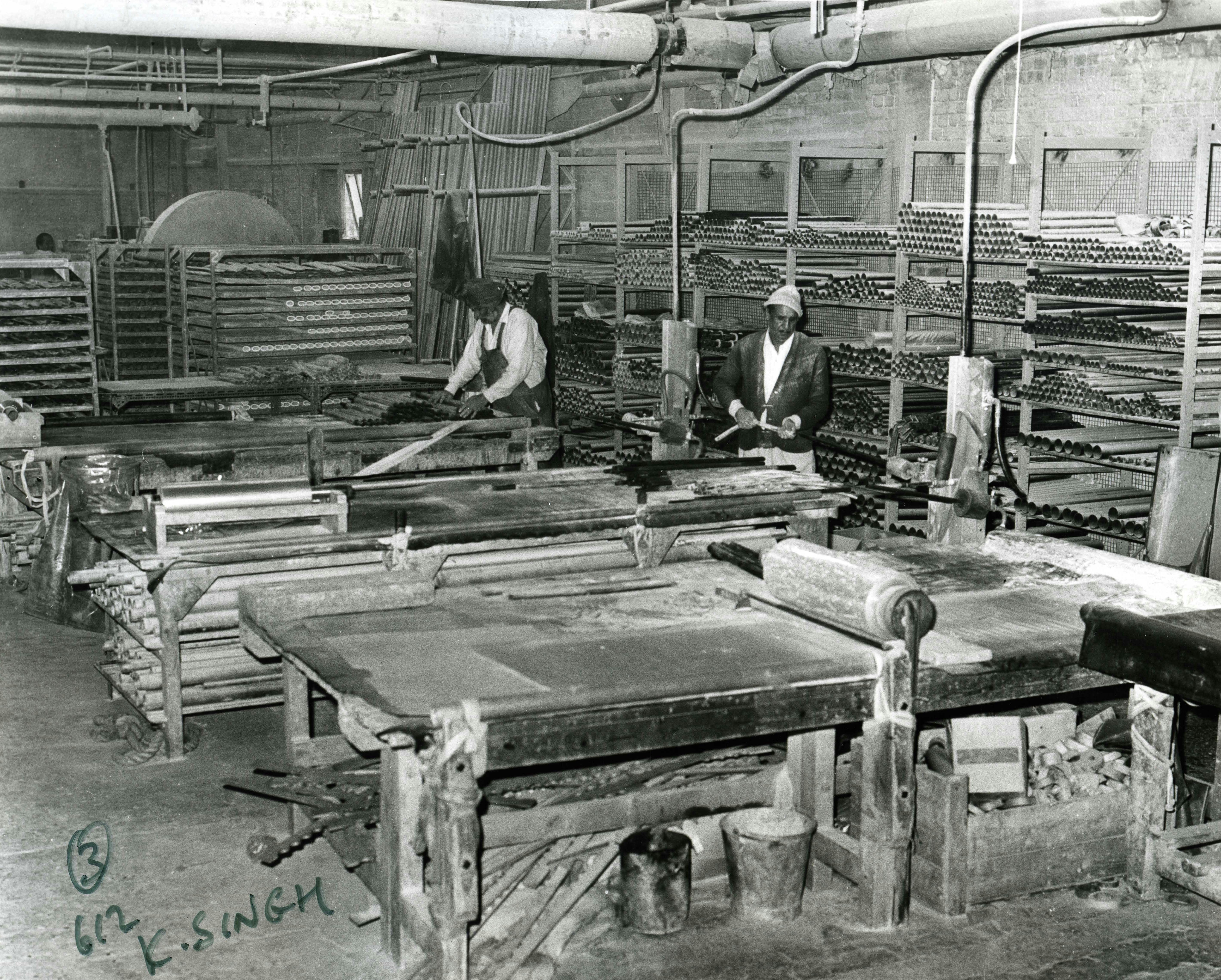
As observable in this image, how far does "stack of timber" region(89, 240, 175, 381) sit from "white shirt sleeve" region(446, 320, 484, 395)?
4672 millimetres

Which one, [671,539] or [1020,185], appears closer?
[671,539]

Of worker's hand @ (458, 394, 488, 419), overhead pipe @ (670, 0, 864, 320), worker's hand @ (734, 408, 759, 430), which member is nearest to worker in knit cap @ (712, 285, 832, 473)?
worker's hand @ (734, 408, 759, 430)

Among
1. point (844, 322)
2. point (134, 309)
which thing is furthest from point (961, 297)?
point (134, 309)

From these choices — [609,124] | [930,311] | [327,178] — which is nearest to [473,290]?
[609,124]

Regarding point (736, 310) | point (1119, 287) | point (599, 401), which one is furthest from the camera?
point (736, 310)

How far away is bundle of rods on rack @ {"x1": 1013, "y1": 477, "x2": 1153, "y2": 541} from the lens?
7.66 meters

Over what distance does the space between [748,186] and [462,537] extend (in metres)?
6.80

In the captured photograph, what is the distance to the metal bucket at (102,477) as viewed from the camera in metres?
7.21

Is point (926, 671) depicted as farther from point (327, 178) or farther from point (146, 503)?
point (327, 178)

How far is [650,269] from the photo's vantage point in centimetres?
1060

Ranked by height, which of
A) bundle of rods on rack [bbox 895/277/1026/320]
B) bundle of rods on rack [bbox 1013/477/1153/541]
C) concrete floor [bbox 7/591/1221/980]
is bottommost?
concrete floor [bbox 7/591/1221/980]

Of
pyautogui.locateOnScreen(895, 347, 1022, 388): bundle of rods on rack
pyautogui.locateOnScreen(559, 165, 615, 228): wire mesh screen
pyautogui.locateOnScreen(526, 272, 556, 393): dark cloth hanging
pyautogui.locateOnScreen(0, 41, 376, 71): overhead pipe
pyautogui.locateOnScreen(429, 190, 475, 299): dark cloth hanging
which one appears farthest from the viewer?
pyautogui.locateOnScreen(0, 41, 376, 71): overhead pipe

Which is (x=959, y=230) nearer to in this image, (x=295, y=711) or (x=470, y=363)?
(x=470, y=363)

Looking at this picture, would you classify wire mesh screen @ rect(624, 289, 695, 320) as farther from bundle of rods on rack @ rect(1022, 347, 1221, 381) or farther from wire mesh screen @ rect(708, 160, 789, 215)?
bundle of rods on rack @ rect(1022, 347, 1221, 381)
